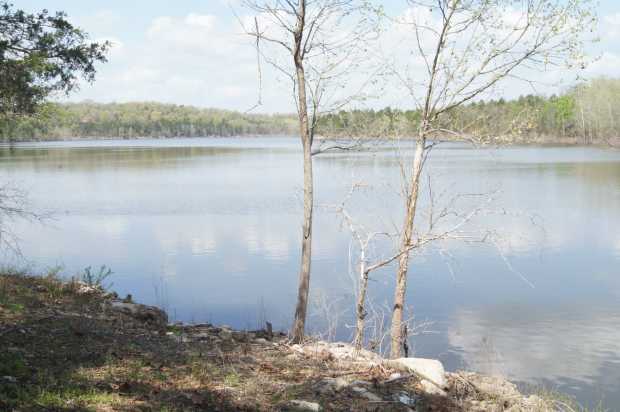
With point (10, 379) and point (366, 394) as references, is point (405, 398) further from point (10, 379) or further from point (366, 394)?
point (10, 379)

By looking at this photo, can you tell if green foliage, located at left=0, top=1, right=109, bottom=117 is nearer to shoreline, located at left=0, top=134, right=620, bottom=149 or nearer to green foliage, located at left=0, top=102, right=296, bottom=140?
shoreline, located at left=0, top=134, right=620, bottom=149

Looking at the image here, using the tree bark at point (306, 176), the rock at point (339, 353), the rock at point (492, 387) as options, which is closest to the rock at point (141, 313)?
the tree bark at point (306, 176)

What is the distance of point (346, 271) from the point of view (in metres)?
15.8

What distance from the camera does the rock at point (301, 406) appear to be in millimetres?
5111

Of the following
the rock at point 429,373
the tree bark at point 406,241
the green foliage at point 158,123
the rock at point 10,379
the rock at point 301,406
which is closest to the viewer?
the rock at point 10,379

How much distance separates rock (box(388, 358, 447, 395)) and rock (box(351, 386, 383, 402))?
0.58m

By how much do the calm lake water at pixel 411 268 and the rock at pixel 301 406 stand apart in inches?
152

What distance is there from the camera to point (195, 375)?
19.1ft

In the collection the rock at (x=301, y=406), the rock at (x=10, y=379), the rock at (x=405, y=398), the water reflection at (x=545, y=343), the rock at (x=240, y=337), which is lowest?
the water reflection at (x=545, y=343)

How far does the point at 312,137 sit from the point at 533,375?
5114 mm

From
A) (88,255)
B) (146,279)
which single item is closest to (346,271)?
(146,279)

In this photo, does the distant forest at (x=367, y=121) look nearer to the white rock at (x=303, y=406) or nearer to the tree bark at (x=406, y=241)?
the tree bark at (x=406, y=241)

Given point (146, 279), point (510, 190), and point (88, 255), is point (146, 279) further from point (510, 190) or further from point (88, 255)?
point (510, 190)

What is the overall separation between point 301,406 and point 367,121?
233 inches
